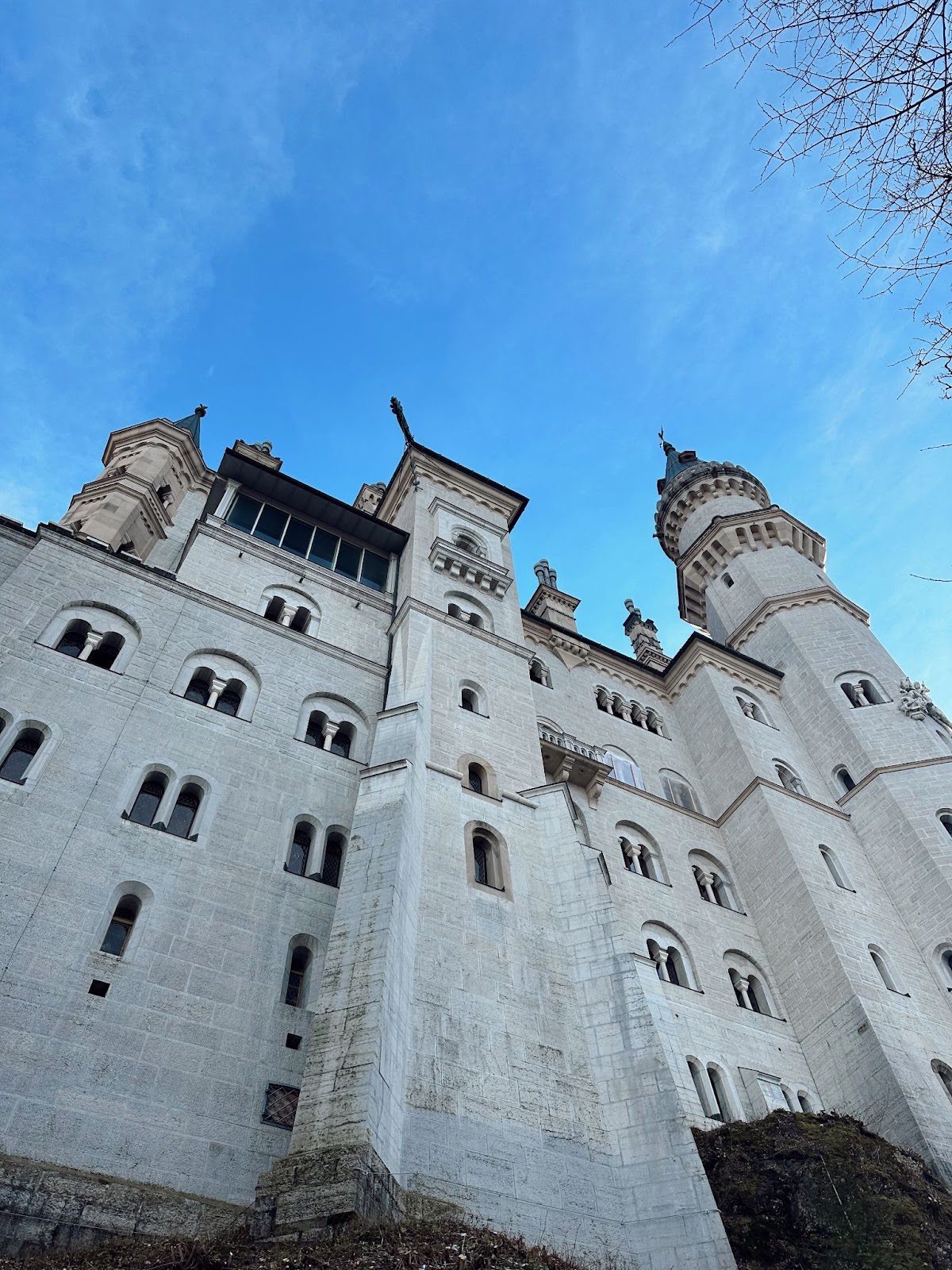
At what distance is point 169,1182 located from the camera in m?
11.8

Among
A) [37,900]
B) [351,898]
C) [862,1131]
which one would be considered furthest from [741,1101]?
[37,900]

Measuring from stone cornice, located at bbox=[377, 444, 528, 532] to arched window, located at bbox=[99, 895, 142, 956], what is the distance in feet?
67.1

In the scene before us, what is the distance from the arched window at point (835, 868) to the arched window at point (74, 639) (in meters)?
19.6

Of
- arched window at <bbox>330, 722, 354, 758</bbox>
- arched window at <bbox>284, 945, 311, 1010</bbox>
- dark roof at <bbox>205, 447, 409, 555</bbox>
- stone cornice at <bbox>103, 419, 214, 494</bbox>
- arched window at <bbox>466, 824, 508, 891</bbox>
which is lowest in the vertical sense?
arched window at <bbox>284, 945, 311, 1010</bbox>

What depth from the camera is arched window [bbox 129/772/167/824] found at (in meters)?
16.3

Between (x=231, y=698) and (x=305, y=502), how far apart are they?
9.62 m

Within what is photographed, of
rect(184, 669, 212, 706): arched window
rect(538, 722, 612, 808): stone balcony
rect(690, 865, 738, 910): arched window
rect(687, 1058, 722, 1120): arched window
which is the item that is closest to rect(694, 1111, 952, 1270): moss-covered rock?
rect(687, 1058, 722, 1120): arched window

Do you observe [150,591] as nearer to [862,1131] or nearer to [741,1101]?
[741,1101]

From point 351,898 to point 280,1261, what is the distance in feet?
18.6

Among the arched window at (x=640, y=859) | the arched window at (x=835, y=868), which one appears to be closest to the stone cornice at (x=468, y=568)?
the arched window at (x=640, y=859)

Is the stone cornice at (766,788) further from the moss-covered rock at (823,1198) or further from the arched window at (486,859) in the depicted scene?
the arched window at (486,859)

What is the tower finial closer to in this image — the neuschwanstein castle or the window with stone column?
the neuschwanstein castle

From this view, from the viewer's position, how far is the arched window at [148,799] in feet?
53.6

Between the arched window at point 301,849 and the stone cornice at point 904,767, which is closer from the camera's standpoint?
the arched window at point 301,849
